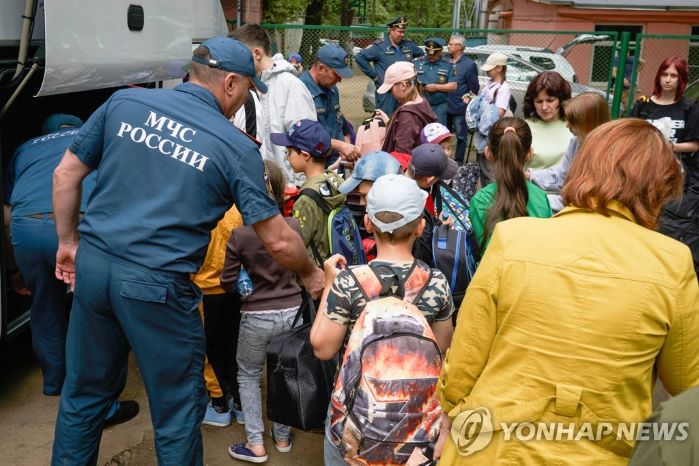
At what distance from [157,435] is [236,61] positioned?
64.2 inches

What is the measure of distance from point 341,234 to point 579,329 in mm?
1985

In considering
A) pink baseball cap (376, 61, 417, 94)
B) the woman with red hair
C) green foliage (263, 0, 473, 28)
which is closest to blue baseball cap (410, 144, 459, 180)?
pink baseball cap (376, 61, 417, 94)

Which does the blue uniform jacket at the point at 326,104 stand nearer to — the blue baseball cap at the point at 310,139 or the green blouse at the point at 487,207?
the blue baseball cap at the point at 310,139

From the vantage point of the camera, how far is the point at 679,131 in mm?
5938

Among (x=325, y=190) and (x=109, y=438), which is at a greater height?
(x=325, y=190)

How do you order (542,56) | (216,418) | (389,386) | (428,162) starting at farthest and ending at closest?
(542,56) < (216,418) < (428,162) < (389,386)

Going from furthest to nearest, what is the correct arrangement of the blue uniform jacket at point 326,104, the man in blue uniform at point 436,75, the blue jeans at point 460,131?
the blue jeans at point 460,131 → the man in blue uniform at point 436,75 → the blue uniform jacket at point 326,104

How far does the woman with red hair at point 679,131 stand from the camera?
570 centimetres

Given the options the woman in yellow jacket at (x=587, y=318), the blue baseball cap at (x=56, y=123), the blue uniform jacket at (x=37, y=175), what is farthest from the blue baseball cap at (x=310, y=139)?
the woman in yellow jacket at (x=587, y=318)

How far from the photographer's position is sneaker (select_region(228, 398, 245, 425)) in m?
4.20

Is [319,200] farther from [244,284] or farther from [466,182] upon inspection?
[466,182]

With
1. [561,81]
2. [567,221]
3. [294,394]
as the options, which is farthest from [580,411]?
[561,81]

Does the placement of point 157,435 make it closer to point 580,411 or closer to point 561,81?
point 580,411

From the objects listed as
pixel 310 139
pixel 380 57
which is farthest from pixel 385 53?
pixel 310 139
